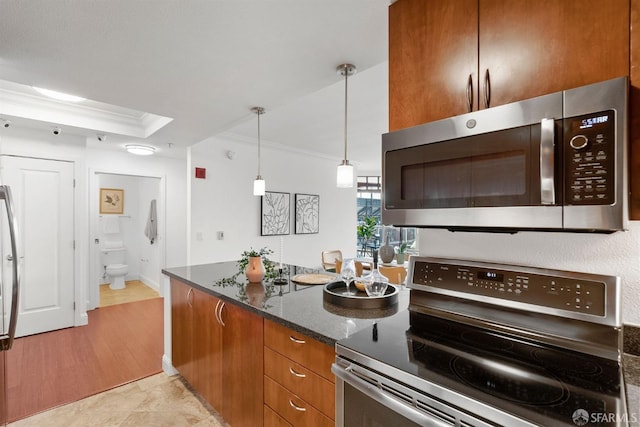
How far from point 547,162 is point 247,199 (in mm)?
3897

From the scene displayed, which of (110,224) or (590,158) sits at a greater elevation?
(590,158)

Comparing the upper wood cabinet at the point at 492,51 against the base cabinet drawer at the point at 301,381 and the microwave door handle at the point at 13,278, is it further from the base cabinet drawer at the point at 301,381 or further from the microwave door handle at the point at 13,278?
the microwave door handle at the point at 13,278

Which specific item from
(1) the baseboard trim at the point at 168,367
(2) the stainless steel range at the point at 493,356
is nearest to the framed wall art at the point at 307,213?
(1) the baseboard trim at the point at 168,367

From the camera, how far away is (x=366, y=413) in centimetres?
99

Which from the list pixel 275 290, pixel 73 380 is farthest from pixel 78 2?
pixel 73 380

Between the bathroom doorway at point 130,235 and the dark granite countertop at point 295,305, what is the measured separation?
327cm

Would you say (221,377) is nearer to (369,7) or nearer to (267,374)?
(267,374)

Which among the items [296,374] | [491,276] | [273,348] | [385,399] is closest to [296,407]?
[296,374]

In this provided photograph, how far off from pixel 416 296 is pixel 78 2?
1.97m

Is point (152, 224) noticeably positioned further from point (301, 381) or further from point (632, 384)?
point (632, 384)

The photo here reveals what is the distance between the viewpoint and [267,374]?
1496 mm

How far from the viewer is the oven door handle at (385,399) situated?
0.82 meters

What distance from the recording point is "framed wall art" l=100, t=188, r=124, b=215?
18.3 feet

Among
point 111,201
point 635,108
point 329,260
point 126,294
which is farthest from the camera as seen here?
point 111,201
